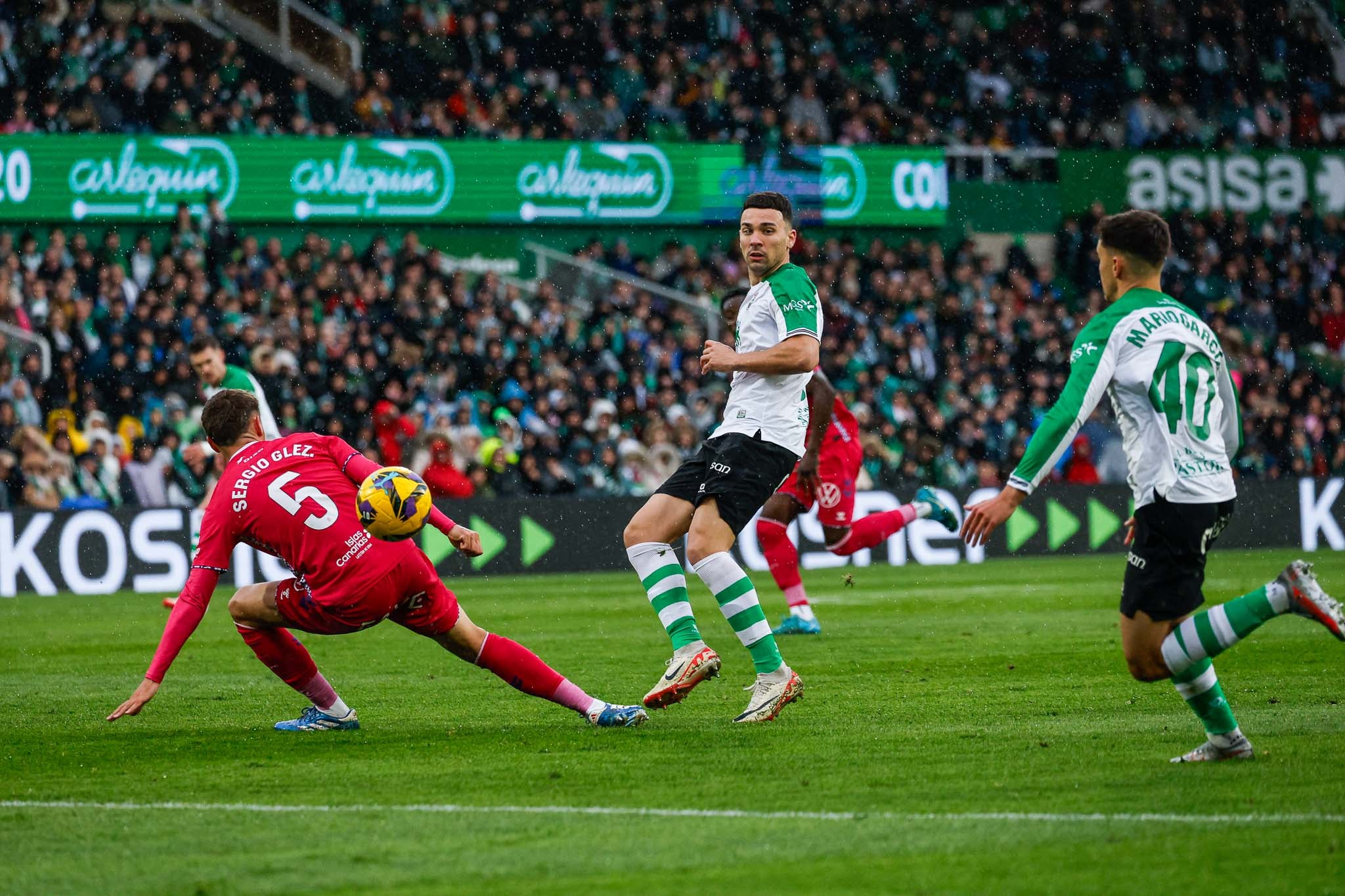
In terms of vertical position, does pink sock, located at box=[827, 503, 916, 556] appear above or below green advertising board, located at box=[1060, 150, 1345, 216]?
→ below

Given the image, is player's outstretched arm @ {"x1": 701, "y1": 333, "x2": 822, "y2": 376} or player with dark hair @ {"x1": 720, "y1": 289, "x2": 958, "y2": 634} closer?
player's outstretched arm @ {"x1": 701, "y1": 333, "x2": 822, "y2": 376}

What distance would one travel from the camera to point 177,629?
22.6 feet

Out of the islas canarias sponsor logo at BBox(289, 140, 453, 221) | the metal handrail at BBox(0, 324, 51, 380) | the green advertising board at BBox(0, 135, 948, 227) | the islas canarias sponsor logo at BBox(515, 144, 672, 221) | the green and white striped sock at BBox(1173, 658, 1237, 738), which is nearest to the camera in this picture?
the green and white striped sock at BBox(1173, 658, 1237, 738)

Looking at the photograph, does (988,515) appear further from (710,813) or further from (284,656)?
(284,656)

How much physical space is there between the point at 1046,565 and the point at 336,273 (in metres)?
10.0

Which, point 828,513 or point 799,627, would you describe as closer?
point 799,627

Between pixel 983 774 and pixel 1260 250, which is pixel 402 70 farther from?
pixel 983 774

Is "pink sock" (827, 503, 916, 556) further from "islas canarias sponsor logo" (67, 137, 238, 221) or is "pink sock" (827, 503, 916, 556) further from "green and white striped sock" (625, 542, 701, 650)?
"islas canarias sponsor logo" (67, 137, 238, 221)

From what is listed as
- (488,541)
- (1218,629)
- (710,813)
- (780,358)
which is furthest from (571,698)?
Result: (488,541)

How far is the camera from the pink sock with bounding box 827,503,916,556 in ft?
43.3

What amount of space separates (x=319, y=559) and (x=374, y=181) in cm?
1944

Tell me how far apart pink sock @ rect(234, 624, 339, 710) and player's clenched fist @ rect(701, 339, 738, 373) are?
2.13m

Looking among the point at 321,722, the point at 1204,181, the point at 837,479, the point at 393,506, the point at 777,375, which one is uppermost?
the point at 1204,181

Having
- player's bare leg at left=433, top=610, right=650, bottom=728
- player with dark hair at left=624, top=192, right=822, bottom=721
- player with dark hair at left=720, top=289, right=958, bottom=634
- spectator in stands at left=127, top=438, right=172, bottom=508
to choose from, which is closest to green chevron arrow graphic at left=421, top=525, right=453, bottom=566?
spectator in stands at left=127, top=438, right=172, bottom=508
